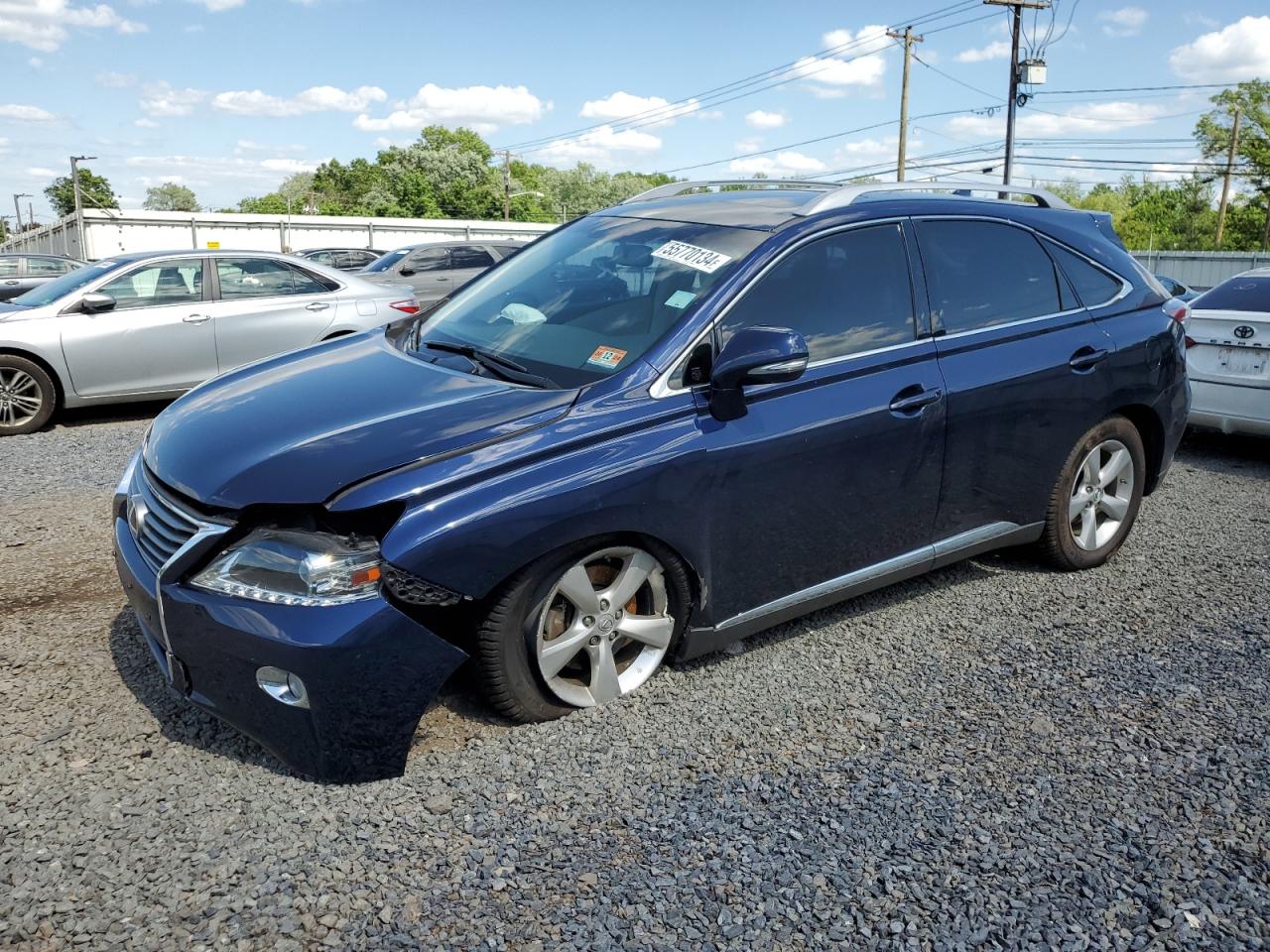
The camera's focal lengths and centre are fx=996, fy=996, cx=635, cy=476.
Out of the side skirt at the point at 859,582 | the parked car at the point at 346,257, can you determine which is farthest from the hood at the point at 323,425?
the parked car at the point at 346,257

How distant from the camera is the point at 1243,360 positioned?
7.38m

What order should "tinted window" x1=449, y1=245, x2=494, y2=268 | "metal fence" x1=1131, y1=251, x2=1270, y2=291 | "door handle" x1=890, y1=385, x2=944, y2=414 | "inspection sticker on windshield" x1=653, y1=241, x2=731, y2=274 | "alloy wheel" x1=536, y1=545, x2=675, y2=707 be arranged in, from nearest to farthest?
"alloy wheel" x1=536, y1=545, x2=675, y2=707 → "inspection sticker on windshield" x1=653, y1=241, x2=731, y2=274 → "door handle" x1=890, y1=385, x2=944, y2=414 → "tinted window" x1=449, y1=245, x2=494, y2=268 → "metal fence" x1=1131, y1=251, x2=1270, y2=291

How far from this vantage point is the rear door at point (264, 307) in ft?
29.4

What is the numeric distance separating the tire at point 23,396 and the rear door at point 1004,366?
7425mm

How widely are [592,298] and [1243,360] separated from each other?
231 inches

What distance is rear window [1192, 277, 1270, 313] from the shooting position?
7543 millimetres

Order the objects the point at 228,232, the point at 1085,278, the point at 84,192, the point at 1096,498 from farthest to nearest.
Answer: the point at 84,192 < the point at 228,232 < the point at 1096,498 < the point at 1085,278

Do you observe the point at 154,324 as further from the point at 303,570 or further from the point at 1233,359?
the point at 1233,359

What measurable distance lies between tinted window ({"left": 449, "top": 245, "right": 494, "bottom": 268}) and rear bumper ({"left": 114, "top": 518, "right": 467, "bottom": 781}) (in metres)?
15.0

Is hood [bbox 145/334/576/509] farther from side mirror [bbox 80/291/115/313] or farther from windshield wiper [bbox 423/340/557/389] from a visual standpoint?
side mirror [bbox 80/291/115/313]

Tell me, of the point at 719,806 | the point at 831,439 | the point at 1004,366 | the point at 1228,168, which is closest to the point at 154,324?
the point at 831,439

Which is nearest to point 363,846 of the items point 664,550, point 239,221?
point 664,550

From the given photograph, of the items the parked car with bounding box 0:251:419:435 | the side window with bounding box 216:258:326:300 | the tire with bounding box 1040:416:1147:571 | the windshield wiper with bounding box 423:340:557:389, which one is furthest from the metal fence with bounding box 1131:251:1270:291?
the windshield wiper with bounding box 423:340:557:389

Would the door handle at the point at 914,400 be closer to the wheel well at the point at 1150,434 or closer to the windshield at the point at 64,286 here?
the wheel well at the point at 1150,434
